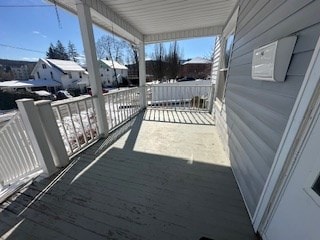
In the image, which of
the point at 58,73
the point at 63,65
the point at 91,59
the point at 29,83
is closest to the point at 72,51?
the point at 63,65

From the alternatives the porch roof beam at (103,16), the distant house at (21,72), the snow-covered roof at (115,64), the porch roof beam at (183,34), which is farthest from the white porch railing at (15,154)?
the distant house at (21,72)

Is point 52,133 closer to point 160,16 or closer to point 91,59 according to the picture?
point 91,59

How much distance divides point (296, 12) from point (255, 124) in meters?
0.94

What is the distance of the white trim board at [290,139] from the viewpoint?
85 centimetres

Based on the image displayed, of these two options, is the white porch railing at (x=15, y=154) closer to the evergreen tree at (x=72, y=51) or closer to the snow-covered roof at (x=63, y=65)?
the snow-covered roof at (x=63, y=65)

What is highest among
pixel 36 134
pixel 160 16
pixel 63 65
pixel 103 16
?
pixel 160 16

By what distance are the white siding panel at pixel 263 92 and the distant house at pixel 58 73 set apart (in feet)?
78.4

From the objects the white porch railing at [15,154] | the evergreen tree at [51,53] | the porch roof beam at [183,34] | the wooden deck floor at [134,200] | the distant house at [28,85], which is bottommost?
the distant house at [28,85]

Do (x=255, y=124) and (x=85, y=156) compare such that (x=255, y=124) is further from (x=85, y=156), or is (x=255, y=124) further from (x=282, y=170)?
(x=85, y=156)

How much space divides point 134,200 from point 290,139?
5.12 feet

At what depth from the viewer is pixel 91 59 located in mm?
2740

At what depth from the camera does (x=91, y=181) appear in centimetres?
205

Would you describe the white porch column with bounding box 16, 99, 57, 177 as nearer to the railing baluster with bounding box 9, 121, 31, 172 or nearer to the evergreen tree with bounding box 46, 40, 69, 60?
the railing baluster with bounding box 9, 121, 31, 172

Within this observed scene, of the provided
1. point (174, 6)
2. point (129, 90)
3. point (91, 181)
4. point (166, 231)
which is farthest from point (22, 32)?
point (166, 231)
